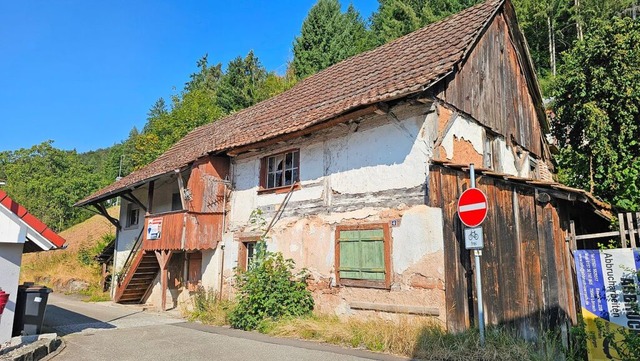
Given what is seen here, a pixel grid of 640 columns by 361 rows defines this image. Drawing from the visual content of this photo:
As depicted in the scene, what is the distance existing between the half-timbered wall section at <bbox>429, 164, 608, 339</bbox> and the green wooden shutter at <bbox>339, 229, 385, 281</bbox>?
1539 mm

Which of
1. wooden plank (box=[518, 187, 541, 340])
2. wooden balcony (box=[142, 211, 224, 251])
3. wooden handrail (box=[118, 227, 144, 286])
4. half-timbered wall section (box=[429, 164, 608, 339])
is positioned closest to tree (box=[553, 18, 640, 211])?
half-timbered wall section (box=[429, 164, 608, 339])

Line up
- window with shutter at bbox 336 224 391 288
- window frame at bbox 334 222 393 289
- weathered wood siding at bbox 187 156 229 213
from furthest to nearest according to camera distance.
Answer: weathered wood siding at bbox 187 156 229 213 → window with shutter at bbox 336 224 391 288 → window frame at bbox 334 222 393 289

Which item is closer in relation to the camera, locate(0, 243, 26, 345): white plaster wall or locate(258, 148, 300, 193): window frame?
locate(0, 243, 26, 345): white plaster wall

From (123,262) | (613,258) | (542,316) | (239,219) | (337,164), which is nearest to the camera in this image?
(613,258)

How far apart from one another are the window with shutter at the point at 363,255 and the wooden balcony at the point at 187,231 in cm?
486

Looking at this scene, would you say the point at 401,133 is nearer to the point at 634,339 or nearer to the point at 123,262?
the point at 634,339

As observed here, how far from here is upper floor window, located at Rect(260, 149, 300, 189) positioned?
11.5 m

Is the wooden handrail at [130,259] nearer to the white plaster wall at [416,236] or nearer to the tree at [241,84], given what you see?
the white plaster wall at [416,236]

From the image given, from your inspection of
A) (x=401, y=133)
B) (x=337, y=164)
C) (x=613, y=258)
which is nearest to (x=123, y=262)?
(x=337, y=164)

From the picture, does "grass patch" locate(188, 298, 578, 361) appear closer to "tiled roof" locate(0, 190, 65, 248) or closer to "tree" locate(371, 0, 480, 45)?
"tiled roof" locate(0, 190, 65, 248)

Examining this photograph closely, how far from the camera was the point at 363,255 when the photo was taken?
30.3ft

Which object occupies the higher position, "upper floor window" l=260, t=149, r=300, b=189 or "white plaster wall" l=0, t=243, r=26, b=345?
"upper floor window" l=260, t=149, r=300, b=189

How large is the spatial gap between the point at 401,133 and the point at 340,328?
4.24 meters

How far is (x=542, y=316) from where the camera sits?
313 inches
